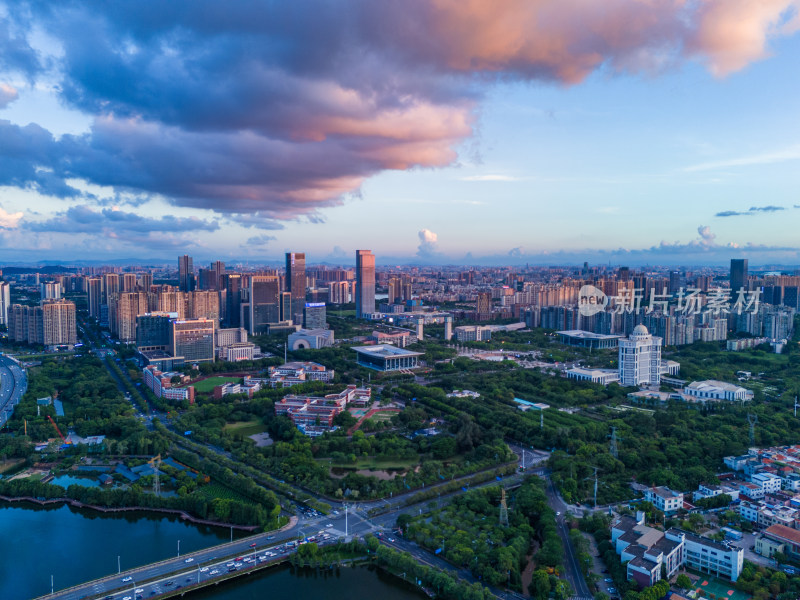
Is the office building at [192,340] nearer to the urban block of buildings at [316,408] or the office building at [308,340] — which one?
the office building at [308,340]

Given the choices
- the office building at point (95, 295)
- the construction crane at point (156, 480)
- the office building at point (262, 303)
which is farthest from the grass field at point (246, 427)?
the office building at point (95, 295)

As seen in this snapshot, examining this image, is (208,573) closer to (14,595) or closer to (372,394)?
(14,595)

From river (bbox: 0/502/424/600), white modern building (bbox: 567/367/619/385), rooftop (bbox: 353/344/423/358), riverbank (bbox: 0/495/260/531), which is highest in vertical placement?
rooftop (bbox: 353/344/423/358)

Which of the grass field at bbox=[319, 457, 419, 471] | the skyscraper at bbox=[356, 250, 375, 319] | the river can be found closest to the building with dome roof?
the grass field at bbox=[319, 457, 419, 471]

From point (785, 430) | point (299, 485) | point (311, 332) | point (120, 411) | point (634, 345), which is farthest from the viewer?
point (311, 332)

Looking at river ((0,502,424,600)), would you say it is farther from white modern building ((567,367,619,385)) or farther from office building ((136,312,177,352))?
office building ((136,312,177,352))

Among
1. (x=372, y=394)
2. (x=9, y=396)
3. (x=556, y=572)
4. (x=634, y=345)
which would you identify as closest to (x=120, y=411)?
(x=9, y=396)

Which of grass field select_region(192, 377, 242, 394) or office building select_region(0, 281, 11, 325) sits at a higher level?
office building select_region(0, 281, 11, 325)
